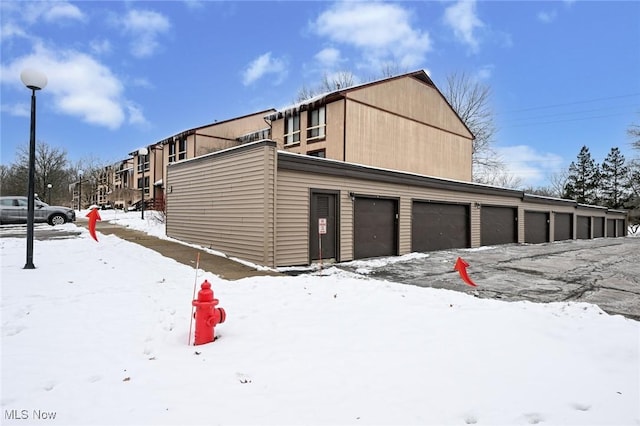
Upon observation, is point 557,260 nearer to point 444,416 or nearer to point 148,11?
point 444,416

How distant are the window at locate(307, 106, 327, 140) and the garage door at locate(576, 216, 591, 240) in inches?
855

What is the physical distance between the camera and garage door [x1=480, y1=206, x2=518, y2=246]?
17.3 metres

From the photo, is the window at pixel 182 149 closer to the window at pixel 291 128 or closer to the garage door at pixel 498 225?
the window at pixel 291 128

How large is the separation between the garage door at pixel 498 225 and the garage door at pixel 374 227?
6.86m

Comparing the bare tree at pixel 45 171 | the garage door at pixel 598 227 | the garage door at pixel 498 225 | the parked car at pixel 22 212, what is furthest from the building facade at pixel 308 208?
the bare tree at pixel 45 171

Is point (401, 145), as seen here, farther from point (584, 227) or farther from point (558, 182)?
point (558, 182)

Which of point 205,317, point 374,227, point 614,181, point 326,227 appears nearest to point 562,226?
point 374,227

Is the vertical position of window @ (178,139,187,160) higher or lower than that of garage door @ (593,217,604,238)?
higher

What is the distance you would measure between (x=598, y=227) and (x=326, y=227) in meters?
31.4

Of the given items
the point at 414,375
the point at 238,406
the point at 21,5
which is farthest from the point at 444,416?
the point at 21,5

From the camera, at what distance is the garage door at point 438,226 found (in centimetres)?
1363

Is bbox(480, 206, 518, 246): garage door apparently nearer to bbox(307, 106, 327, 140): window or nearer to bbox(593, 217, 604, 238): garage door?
bbox(307, 106, 327, 140): window

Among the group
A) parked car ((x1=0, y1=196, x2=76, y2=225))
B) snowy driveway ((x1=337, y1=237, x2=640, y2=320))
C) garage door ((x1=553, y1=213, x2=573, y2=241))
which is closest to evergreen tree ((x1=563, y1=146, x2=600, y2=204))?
garage door ((x1=553, y1=213, x2=573, y2=241))

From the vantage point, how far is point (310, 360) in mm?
3361
